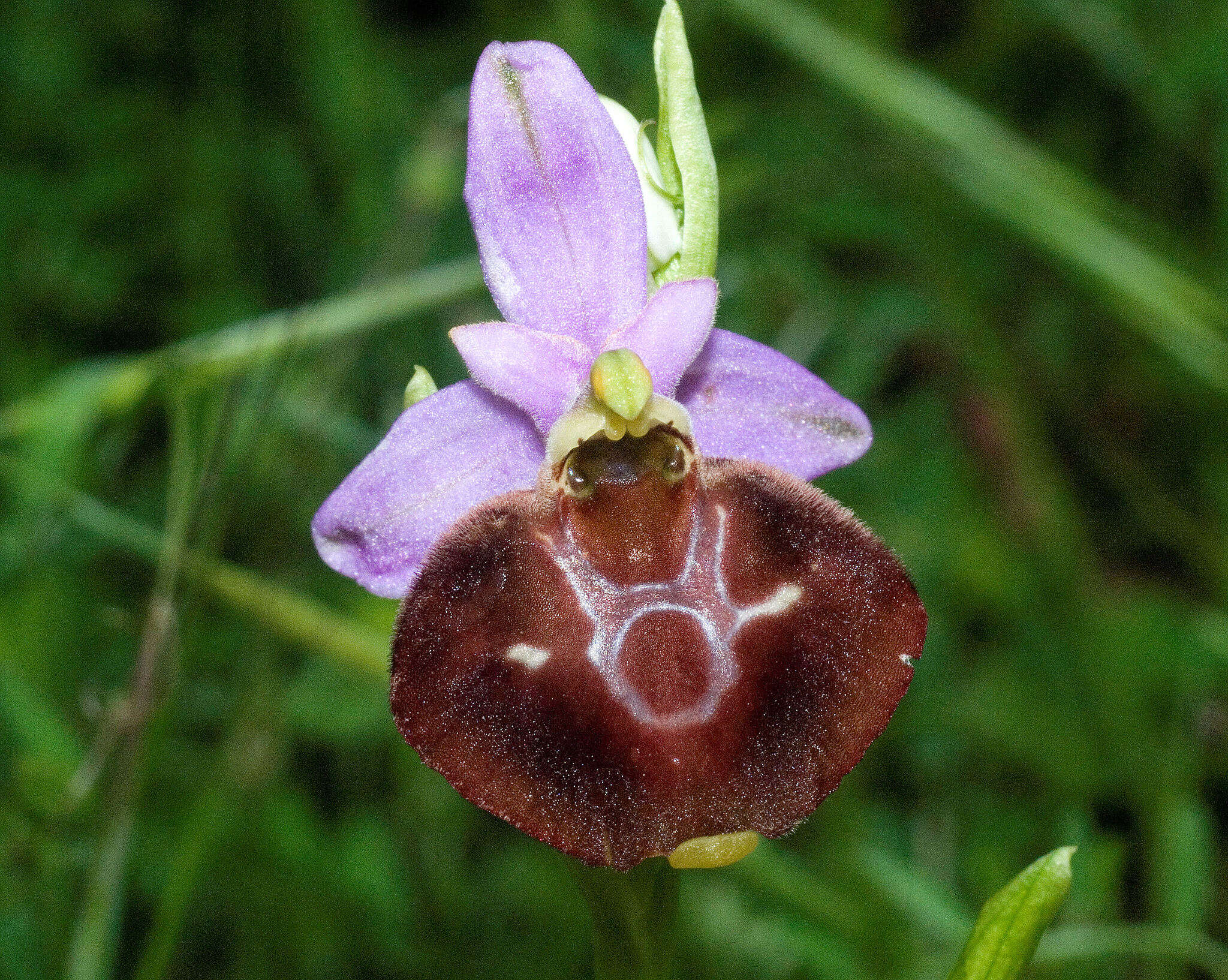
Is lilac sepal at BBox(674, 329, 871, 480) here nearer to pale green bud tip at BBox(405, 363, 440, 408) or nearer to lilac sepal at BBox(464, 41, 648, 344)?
lilac sepal at BBox(464, 41, 648, 344)

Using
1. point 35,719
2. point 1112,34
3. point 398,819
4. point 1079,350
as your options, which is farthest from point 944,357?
point 35,719

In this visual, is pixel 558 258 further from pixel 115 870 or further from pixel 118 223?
pixel 118 223

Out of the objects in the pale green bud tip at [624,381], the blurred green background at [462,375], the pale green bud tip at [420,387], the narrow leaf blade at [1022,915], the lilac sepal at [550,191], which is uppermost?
the lilac sepal at [550,191]

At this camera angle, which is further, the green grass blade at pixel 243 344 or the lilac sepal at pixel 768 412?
the green grass blade at pixel 243 344

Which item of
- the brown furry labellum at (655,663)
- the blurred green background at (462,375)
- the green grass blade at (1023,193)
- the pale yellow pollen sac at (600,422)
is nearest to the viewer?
the brown furry labellum at (655,663)

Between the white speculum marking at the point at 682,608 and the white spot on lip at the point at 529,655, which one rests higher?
the white speculum marking at the point at 682,608

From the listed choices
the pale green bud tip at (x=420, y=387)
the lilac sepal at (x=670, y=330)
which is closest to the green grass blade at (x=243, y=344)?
the pale green bud tip at (x=420, y=387)

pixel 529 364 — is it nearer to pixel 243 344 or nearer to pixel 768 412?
pixel 768 412

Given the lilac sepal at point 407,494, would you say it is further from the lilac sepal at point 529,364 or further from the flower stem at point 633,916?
the flower stem at point 633,916
